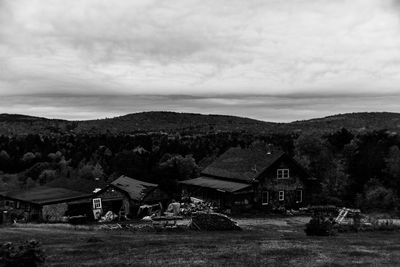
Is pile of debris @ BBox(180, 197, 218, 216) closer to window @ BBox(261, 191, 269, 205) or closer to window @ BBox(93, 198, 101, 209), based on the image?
window @ BBox(261, 191, 269, 205)

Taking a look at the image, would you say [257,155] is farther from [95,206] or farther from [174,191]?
[95,206]

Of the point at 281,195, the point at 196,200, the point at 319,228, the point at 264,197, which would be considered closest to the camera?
the point at 319,228

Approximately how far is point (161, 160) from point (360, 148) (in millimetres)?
31615

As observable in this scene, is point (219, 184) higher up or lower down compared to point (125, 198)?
higher up

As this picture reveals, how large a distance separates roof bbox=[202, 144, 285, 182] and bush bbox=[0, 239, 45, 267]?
3740 centimetres

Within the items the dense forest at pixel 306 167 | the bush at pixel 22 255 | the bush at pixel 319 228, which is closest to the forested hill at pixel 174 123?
the dense forest at pixel 306 167

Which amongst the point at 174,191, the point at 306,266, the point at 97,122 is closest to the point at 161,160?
the point at 174,191

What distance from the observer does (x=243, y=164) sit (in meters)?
56.2

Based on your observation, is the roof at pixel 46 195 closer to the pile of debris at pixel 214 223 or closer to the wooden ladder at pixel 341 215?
the pile of debris at pixel 214 223

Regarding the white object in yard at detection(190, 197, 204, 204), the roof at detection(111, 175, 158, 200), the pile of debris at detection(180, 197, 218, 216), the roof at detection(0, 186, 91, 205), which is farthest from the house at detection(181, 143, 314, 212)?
the roof at detection(0, 186, 91, 205)

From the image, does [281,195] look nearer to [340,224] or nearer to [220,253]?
[340,224]

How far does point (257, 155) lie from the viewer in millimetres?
56094

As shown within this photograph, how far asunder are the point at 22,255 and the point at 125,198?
38.1 meters

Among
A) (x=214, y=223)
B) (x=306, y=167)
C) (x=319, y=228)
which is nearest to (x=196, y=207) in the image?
(x=214, y=223)
